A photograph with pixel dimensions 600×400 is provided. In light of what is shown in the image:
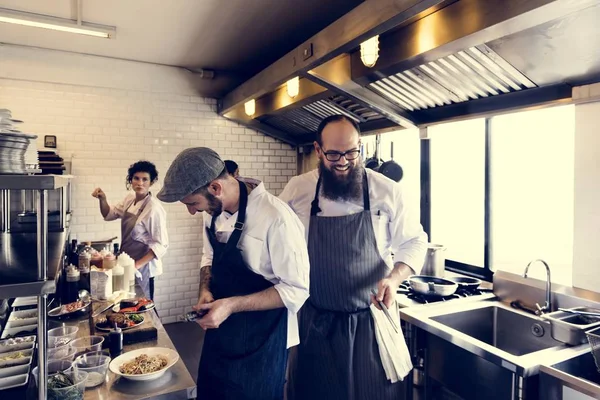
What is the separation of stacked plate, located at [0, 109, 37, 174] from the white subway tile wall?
149 inches

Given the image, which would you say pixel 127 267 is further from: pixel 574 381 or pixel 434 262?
pixel 574 381

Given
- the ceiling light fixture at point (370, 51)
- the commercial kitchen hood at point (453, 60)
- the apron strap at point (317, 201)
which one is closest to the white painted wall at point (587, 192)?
the commercial kitchen hood at point (453, 60)

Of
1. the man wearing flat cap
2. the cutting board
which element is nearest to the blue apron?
the man wearing flat cap

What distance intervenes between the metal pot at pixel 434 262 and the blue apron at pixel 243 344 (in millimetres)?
1743

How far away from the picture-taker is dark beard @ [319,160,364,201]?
2.26 m

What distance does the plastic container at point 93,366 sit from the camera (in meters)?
1.68

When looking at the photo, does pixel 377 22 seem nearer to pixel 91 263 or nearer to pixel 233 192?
pixel 233 192

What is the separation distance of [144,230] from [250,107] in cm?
188

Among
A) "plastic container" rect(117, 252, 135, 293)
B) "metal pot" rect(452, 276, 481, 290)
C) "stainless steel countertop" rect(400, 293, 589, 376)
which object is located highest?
"plastic container" rect(117, 252, 135, 293)

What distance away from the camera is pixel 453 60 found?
2.47 m

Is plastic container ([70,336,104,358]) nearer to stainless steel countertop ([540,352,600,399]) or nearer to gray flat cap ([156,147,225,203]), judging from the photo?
gray flat cap ([156,147,225,203])

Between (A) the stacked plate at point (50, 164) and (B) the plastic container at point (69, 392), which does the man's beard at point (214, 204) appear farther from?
(A) the stacked plate at point (50, 164)

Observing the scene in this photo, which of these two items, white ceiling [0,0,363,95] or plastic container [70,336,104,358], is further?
white ceiling [0,0,363,95]

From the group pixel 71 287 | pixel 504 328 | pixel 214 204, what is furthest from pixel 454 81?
pixel 71 287
